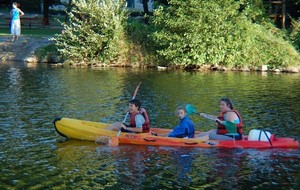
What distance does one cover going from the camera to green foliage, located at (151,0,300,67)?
3033 cm

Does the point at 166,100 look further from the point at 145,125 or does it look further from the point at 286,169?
the point at 286,169

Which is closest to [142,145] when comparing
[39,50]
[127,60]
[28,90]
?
[28,90]

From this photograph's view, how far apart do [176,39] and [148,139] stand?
1686cm

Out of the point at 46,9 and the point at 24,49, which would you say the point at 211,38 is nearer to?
the point at 24,49


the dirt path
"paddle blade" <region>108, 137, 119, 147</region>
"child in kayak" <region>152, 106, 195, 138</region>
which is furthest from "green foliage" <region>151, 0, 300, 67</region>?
"paddle blade" <region>108, 137, 119, 147</region>

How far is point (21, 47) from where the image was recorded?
34500 millimetres

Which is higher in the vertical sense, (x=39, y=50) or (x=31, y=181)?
(x=39, y=50)

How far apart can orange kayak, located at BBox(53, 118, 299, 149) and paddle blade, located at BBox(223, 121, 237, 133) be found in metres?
0.33

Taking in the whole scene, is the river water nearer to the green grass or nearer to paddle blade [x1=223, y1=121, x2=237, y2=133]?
paddle blade [x1=223, y1=121, x2=237, y2=133]

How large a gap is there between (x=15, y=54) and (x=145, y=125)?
2082cm

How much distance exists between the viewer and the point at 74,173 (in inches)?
460

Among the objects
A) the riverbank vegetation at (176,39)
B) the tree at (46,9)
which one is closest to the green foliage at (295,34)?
the riverbank vegetation at (176,39)

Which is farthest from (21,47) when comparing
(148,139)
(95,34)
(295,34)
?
(148,139)

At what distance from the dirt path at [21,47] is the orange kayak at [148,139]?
19.2 m
